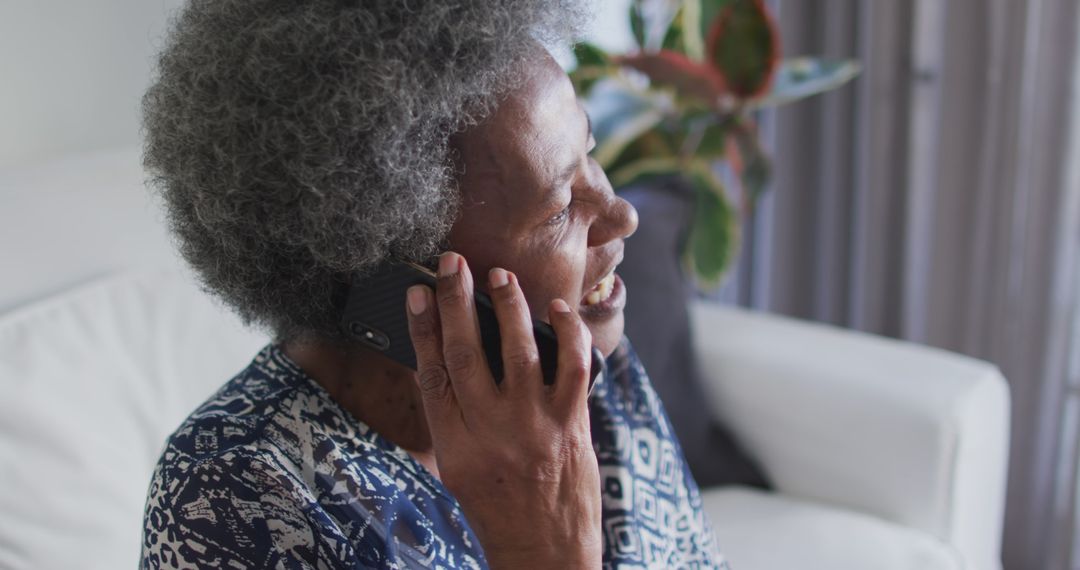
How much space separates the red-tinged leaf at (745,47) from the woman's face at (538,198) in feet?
3.38

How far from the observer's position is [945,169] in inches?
80.3

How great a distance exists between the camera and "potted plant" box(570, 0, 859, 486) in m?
1.66

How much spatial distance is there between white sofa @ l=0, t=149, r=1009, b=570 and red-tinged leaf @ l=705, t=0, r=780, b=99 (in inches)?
18.9

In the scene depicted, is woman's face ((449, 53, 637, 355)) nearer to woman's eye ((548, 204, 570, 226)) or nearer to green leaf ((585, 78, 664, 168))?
woman's eye ((548, 204, 570, 226))

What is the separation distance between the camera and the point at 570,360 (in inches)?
31.9

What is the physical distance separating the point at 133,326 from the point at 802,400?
1.09 m

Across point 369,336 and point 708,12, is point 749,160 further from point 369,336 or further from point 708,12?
point 369,336

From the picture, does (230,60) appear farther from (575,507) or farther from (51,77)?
(51,77)

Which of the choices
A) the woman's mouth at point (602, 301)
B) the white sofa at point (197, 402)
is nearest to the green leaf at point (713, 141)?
the white sofa at point (197, 402)

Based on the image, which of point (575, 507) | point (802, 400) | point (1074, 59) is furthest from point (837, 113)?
point (575, 507)

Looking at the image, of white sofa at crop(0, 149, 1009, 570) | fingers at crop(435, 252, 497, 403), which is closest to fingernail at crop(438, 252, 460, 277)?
fingers at crop(435, 252, 497, 403)

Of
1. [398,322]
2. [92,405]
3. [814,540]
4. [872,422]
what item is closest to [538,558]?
[398,322]

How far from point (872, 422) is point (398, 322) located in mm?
1006

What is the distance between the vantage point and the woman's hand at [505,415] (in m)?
0.80
